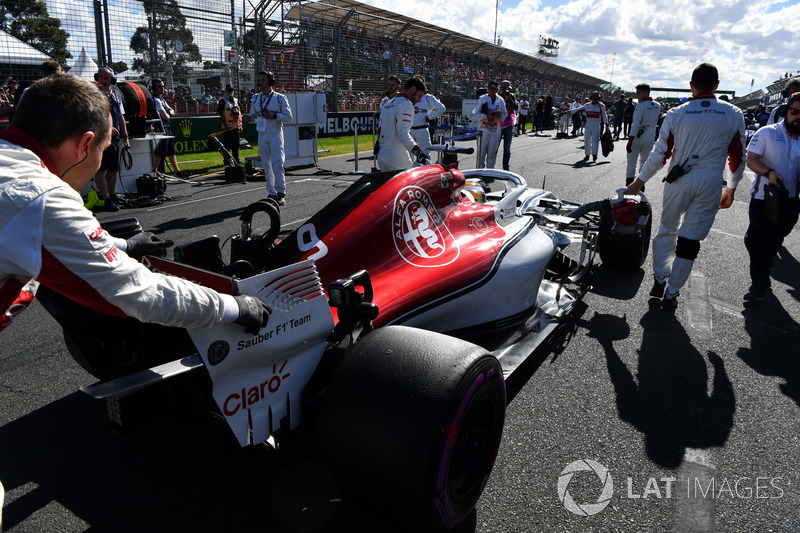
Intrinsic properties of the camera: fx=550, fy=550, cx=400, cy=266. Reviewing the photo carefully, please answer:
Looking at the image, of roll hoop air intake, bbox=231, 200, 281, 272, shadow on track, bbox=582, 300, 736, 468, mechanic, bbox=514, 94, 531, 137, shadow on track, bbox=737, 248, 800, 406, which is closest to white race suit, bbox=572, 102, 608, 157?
mechanic, bbox=514, 94, 531, 137

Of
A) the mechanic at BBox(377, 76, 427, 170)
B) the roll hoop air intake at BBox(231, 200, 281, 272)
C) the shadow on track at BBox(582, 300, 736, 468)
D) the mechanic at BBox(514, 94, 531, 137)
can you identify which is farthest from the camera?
the mechanic at BBox(514, 94, 531, 137)

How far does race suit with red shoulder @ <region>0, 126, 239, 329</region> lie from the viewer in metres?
1.34

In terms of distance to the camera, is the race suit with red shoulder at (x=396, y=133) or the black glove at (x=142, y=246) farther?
the race suit with red shoulder at (x=396, y=133)

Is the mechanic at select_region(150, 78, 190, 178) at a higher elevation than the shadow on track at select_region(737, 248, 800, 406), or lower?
higher

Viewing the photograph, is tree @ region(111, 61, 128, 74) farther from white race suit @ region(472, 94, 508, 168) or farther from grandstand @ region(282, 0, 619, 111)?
white race suit @ region(472, 94, 508, 168)

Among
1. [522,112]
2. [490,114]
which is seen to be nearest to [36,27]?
[490,114]

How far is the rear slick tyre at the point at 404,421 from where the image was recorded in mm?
1852

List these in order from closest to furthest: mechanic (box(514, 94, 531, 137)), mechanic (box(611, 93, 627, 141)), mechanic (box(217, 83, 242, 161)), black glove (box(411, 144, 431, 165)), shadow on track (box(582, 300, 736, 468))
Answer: shadow on track (box(582, 300, 736, 468)) → black glove (box(411, 144, 431, 165)) → mechanic (box(217, 83, 242, 161)) → mechanic (box(611, 93, 627, 141)) → mechanic (box(514, 94, 531, 137))

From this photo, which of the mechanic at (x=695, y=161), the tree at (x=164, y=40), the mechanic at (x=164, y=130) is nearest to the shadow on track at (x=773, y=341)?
the mechanic at (x=695, y=161)

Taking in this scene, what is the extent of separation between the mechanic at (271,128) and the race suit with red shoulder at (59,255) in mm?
7157

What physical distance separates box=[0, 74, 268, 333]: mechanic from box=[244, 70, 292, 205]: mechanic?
7072 millimetres

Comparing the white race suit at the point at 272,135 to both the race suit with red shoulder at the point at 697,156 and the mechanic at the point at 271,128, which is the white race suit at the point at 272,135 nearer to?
the mechanic at the point at 271,128

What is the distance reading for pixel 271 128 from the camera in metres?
8.80

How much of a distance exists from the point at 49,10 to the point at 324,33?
971 centimetres
